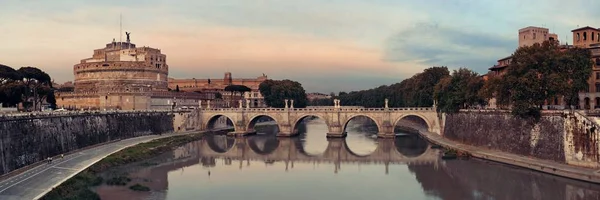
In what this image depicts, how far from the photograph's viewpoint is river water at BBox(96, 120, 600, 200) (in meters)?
29.2

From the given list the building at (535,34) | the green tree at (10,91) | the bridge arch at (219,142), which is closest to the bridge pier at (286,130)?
the bridge arch at (219,142)

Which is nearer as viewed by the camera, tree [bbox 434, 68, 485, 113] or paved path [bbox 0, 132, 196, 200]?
paved path [bbox 0, 132, 196, 200]

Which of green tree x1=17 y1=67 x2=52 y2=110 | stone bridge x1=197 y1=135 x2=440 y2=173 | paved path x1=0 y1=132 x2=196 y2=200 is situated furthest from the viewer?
green tree x1=17 y1=67 x2=52 y2=110

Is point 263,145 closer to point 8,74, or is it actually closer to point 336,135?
point 336,135

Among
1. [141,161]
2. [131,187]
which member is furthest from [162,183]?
[141,161]

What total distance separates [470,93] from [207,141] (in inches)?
1180

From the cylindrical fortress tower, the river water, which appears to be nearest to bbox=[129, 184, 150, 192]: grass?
the river water

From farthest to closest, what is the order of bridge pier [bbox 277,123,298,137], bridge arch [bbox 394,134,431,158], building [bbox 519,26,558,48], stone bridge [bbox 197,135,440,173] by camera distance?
1. building [bbox 519,26,558,48]
2. bridge pier [bbox 277,123,298,137]
3. bridge arch [bbox 394,134,431,158]
4. stone bridge [bbox 197,135,440,173]

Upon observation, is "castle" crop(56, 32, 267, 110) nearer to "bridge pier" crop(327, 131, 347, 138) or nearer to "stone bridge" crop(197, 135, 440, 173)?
"stone bridge" crop(197, 135, 440, 173)

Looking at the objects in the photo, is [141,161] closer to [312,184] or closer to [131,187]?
[131,187]

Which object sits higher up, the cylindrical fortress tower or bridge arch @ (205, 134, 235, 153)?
the cylindrical fortress tower

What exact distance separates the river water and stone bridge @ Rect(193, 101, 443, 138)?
25.6 feet

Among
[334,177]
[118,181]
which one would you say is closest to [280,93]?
[334,177]

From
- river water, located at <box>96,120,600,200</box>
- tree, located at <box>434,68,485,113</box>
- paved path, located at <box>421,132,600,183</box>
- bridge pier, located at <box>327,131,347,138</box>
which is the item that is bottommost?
river water, located at <box>96,120,600,200</box>
